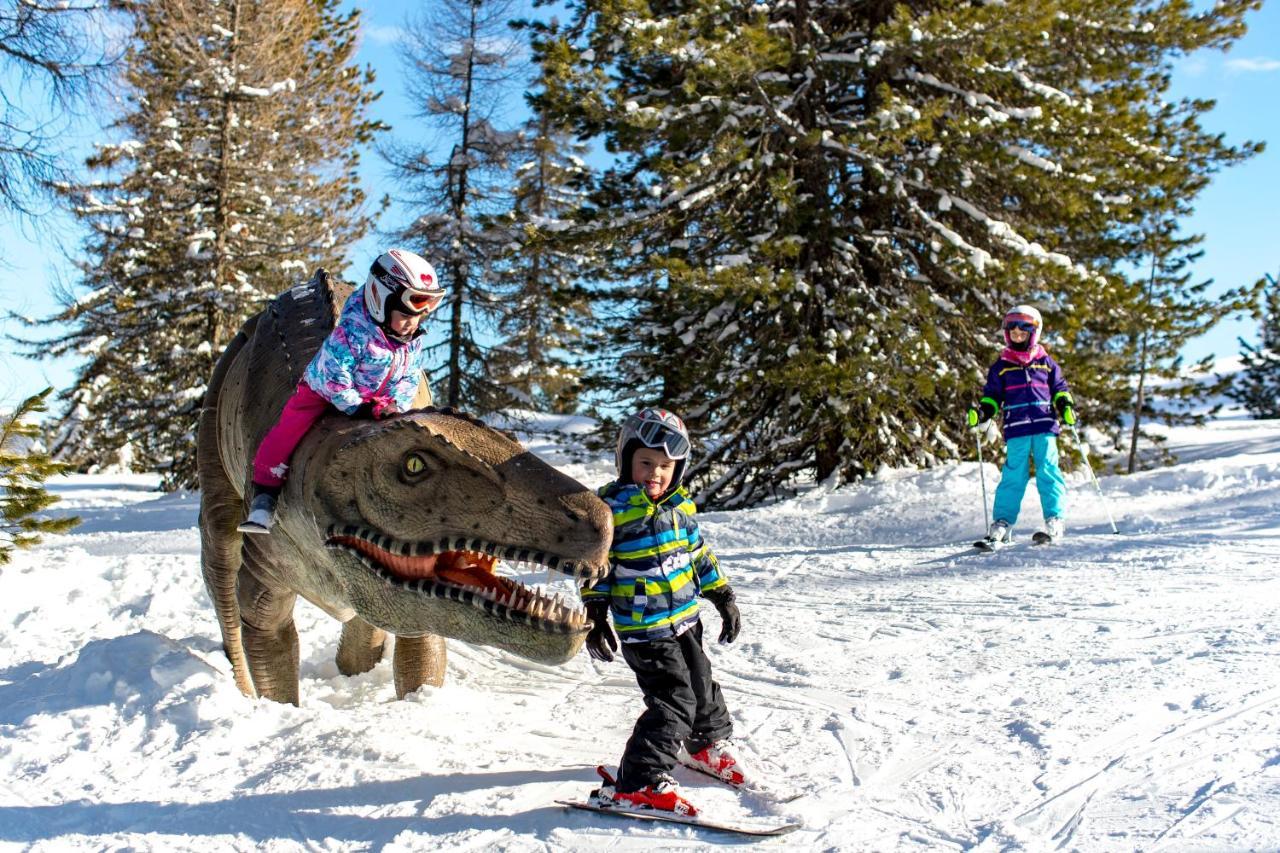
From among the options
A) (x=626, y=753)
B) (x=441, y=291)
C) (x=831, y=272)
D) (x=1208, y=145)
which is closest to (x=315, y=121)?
(x=831, y=272)

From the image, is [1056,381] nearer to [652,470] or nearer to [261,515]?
[652,470]

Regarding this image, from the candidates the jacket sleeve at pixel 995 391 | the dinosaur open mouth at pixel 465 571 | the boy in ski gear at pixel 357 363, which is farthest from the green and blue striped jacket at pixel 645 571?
the jacket sleeve at pixel 995 391

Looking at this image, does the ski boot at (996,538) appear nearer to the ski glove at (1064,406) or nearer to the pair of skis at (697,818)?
the ski glove at (1064,406)

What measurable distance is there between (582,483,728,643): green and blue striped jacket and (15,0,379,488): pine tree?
58.2 feet

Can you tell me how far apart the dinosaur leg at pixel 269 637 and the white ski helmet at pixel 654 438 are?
203 centimetres

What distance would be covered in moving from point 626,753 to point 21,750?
2.66 meters

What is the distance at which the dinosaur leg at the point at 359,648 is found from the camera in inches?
225

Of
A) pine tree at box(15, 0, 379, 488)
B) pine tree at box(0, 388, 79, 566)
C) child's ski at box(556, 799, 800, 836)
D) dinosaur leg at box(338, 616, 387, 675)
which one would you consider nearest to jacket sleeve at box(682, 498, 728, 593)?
child's ski at box(556, 799, 800, 836)

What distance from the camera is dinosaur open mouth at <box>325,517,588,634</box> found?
3.34 meters

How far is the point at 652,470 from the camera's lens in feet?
12.6

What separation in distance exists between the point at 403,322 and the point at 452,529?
3.96 ft

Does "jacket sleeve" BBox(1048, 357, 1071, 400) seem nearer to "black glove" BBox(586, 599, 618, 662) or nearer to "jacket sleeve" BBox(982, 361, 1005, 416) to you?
"jacket sleeve" BBox(982, 361, 1005, 416)

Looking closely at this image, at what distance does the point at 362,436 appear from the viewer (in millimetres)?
3637

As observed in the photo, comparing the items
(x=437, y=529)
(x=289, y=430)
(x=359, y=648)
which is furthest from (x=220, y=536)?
(x=437, y=529)
